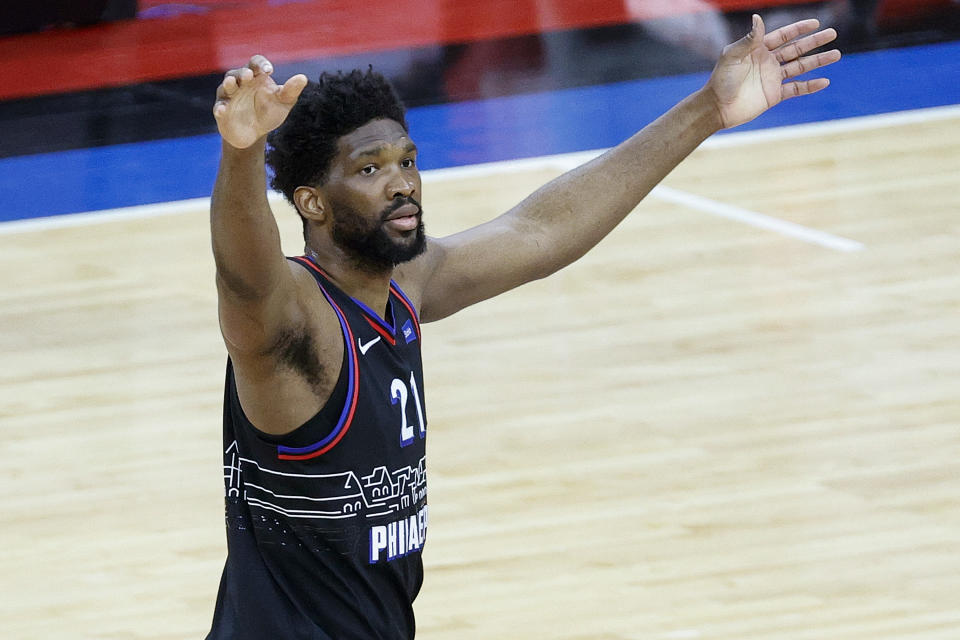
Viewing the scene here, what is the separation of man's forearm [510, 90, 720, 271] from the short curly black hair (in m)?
0.55

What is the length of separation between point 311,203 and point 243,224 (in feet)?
1.29

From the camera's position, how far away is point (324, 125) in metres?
2.47

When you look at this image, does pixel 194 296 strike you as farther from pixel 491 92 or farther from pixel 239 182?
pixel 239 182

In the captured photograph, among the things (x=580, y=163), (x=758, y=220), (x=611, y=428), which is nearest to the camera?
(x=611, y=428)

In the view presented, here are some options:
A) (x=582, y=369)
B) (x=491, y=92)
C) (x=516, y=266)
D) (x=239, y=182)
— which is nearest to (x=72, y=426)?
(x=582, y=369)

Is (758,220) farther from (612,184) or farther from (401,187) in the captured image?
(401,187)

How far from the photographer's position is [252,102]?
202cm

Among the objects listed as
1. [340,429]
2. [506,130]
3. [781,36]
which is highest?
[506,130]

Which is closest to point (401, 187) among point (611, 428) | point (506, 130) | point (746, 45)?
point (746, 45)

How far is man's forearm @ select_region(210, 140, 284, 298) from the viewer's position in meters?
2.07

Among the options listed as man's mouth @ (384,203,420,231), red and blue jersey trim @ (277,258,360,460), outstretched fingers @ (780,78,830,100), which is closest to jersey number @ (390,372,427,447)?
red and blue jersey trim @ (277,258,360,460)

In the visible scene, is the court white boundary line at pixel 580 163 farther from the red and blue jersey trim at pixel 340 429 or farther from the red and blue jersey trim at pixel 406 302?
the red and blue jersey trim at pixel 340 429

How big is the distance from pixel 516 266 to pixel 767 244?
11.5 ft

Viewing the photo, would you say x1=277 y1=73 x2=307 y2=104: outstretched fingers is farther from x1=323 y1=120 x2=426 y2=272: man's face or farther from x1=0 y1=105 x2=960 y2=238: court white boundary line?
x1=0 y1=105 x2=960 y2=238: court white boundary line
